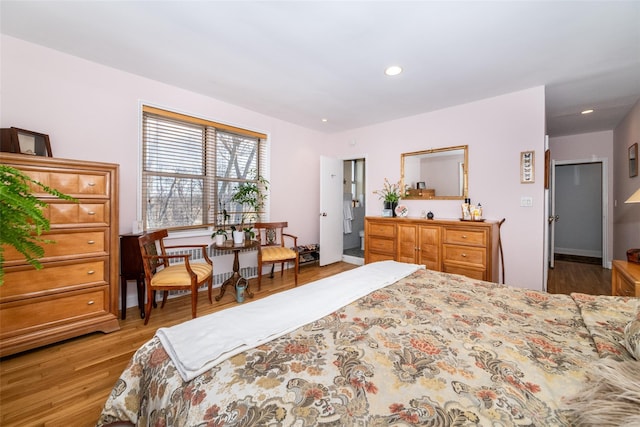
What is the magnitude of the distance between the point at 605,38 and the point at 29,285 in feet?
16.5

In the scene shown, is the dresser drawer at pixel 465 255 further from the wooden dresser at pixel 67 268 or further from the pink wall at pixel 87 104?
the wooden dresser at pixel 67 268

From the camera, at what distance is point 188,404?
0.73 metres

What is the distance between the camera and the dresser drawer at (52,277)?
1883mm

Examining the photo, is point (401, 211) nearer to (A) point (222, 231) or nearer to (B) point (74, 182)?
(A) point (222, 231)

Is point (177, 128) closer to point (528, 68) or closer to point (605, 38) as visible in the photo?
point (528, 68)

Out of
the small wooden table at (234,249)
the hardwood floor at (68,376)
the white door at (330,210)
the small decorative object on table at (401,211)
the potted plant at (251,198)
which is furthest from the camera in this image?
the white door at (330,210)

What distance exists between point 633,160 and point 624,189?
66cm

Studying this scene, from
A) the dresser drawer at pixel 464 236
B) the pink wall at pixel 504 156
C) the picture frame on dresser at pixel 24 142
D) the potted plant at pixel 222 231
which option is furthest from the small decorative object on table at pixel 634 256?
the picture frame on dresser at pixel 24 142

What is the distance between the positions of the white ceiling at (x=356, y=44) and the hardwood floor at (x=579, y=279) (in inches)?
99.5

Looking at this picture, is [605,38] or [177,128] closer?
[605,38]

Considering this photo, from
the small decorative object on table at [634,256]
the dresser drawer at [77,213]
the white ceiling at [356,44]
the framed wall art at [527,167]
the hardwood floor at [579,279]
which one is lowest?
the hardwood floor at [579,279]

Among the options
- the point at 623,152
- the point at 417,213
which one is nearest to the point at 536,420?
the point at 417,213

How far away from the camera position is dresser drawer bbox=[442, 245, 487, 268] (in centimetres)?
290

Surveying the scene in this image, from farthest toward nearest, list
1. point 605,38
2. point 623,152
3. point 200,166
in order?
point 623,152 < point 200,166 < point 605,38
